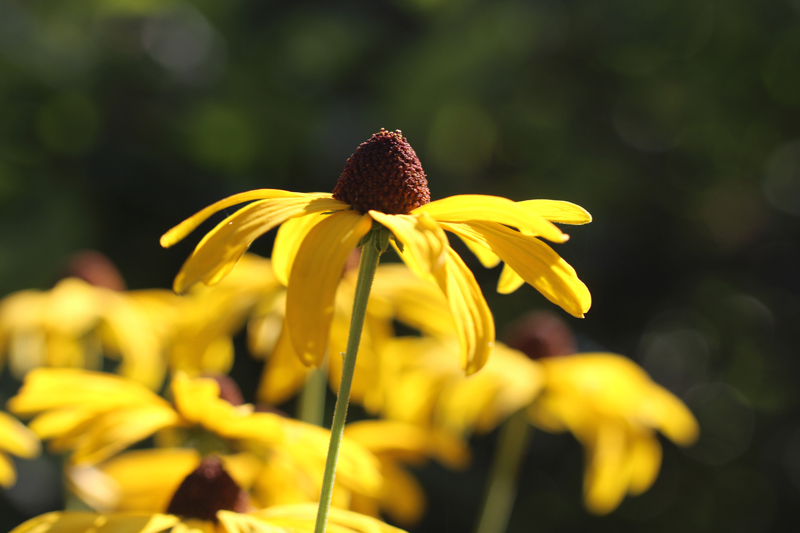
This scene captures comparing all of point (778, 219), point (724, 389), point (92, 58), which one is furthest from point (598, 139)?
point (92, 58)

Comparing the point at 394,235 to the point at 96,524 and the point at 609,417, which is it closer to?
the point at 96,524

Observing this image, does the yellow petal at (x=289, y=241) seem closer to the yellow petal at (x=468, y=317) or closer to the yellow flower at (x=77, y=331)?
the yellow petal at (x=468, y=317)

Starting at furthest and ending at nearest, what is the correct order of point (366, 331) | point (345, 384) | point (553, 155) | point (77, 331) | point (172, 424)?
1. point (553, 155)
2. point (77, 331)
3. point (366, 331)
4. point (172, 424)
5. point (345, 384)

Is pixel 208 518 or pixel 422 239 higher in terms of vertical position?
pixel 422 239

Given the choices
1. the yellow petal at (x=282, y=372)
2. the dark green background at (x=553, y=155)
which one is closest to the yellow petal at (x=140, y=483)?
the yellow petal at (x=282, y=372)

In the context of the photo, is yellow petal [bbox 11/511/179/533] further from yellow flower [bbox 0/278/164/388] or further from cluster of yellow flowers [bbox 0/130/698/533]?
yellow flower [bbox 0/278/164/388]

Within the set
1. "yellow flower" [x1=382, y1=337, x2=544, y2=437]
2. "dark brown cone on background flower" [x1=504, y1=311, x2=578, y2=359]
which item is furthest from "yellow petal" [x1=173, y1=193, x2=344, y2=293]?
"dark brown cone on background flower" [x1=504, y1=311, x2=578, y2=359]

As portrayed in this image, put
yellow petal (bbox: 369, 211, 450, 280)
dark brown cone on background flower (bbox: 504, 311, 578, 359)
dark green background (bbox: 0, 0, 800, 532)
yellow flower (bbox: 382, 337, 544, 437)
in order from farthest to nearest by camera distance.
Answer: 1. dark green background (bbox: 0, 0, 800, 532)
2. dark brown cone on background flower (bbox: 504, 311, 578, 359)
3. yellow flower (bbox: 382, 337, 544, 437)
4. yellow petal (bbox: 369, 211, 450, 280)

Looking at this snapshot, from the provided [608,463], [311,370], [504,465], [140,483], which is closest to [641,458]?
[608,463]
